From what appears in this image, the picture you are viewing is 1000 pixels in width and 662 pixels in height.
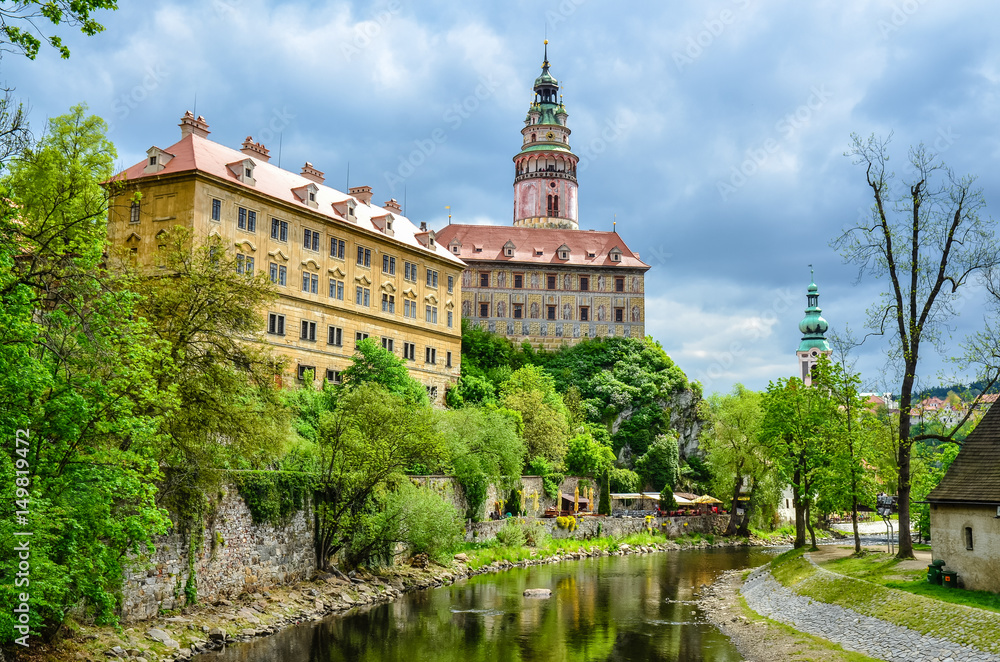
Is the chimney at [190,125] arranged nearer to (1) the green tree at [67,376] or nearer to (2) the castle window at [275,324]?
(2) the castle window at [275,324]

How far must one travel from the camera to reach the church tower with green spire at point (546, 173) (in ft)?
322

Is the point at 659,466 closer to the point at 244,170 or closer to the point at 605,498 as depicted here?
the point at 605,498

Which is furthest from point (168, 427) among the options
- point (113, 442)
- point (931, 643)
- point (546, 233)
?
point (546, 233)

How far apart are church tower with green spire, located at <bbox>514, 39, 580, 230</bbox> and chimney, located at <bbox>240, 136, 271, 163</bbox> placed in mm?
46054

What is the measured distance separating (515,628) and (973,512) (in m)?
14.3

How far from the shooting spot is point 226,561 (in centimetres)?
2853

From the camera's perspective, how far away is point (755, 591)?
114 feet

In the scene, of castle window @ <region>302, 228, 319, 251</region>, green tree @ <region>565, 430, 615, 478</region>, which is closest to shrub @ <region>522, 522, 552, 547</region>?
green tree @ <region>565, 430, 615, 478</region>

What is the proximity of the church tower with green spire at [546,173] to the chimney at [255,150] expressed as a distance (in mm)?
46054

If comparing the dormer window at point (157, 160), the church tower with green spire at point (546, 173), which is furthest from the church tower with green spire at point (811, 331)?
the dormer window at point (157, 160)

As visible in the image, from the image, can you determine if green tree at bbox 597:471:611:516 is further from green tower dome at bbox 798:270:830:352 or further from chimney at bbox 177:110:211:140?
green tower dome at bbox 798:270:830:352

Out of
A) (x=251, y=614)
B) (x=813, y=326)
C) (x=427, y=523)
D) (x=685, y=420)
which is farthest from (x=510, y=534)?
(x=813, y=326)

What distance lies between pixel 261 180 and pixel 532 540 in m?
26.3

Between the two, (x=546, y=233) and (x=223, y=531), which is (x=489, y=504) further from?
(x=546, y=233)
